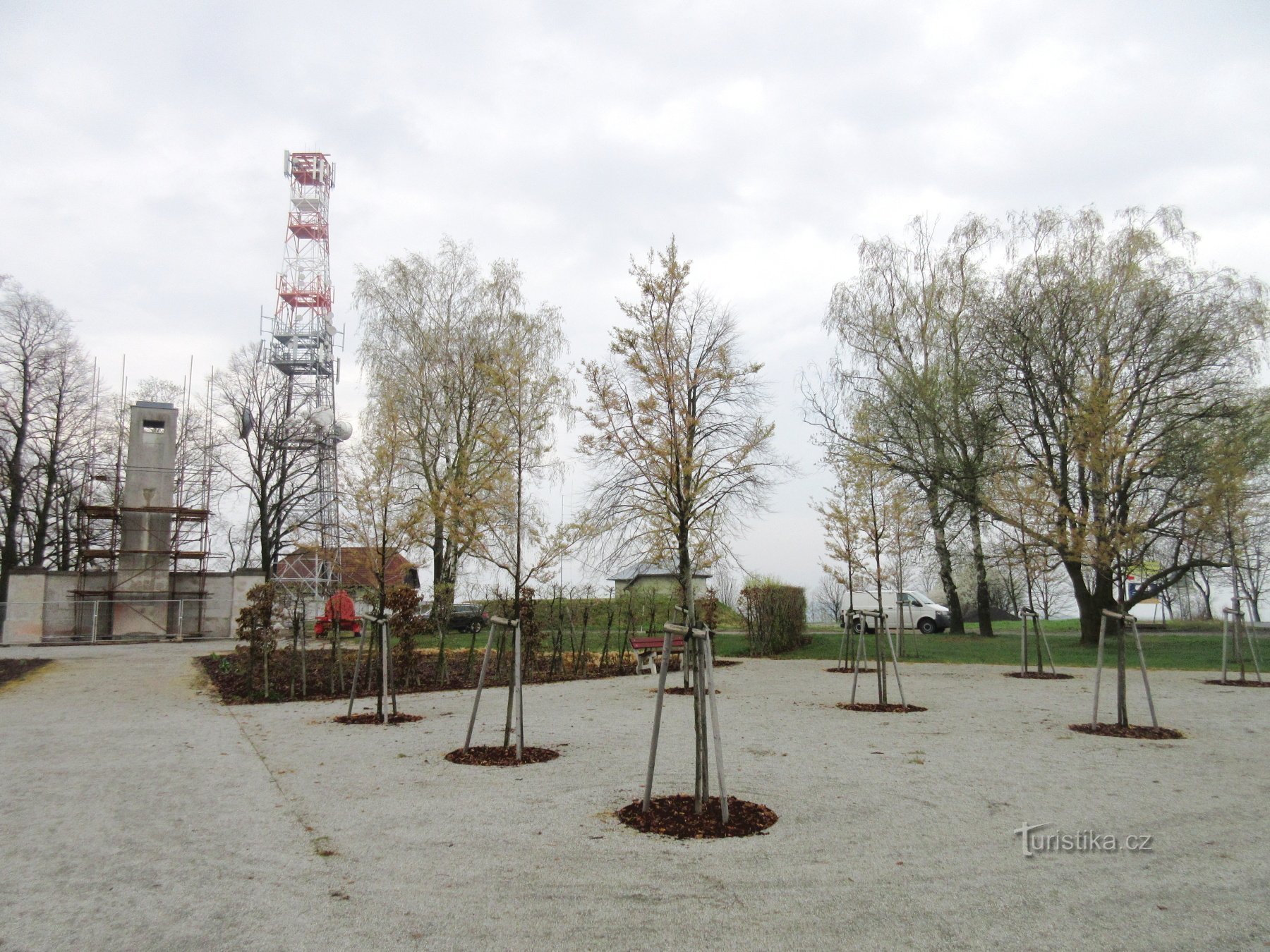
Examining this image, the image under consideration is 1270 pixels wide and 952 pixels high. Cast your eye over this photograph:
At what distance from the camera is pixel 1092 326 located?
19.9m

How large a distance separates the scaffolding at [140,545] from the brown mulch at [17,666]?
7.42m

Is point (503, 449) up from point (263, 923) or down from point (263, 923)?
up

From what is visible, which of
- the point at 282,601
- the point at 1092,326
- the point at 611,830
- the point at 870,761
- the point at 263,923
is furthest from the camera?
the point at 1092,326

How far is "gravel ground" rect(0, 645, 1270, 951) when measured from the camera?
12.0 feet

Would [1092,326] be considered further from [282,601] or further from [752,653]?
[282,601]

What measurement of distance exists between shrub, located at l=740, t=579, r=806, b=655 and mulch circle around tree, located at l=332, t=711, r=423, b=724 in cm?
1227

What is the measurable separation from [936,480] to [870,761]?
1680 centimetres

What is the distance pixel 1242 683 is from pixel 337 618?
1415 centimetres

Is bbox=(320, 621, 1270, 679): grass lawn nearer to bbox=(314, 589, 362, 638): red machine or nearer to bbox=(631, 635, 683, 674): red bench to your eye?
bbox=(314, 589, 362, 638): red machine

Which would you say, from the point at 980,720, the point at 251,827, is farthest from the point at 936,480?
the point at 251,827

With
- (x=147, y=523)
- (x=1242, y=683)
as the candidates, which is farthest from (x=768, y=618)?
(x=147, y=523)

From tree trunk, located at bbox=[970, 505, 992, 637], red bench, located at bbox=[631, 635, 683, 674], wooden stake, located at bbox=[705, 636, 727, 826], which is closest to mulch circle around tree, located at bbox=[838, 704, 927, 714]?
red bench, located at bbox=[631, 635, 683, 674]

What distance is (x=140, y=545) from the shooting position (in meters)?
28.7

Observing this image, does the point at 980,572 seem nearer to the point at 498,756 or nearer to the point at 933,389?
the point at 933,389
